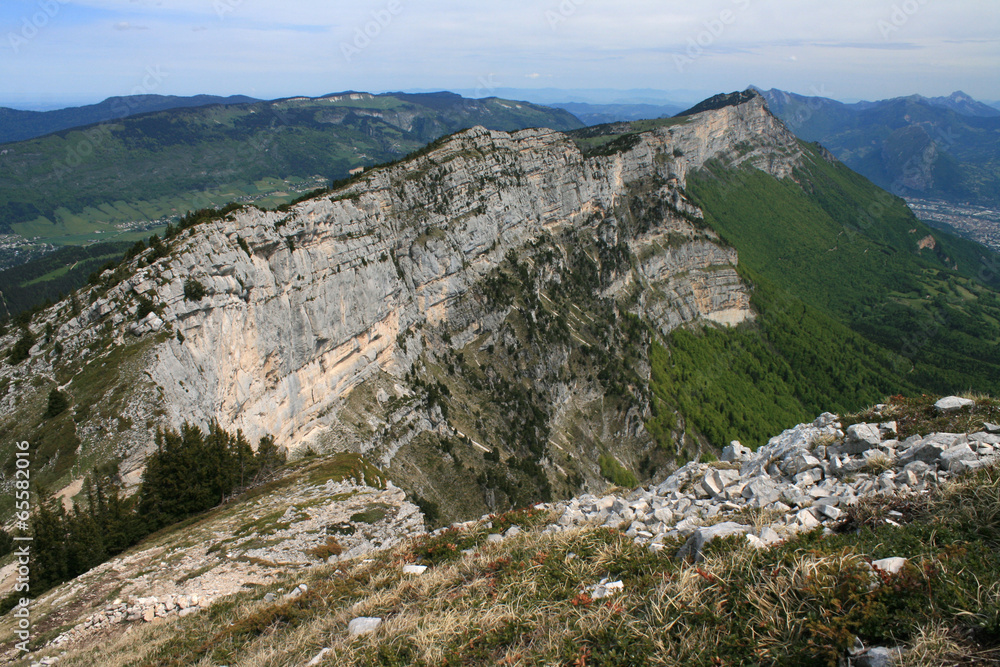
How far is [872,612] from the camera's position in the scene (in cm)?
748

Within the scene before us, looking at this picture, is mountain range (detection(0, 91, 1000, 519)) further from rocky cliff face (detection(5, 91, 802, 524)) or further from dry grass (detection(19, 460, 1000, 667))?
dry grass (detection(19, 460, 1000, 667))

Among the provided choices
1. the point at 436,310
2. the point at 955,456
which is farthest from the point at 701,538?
the point at 436,310

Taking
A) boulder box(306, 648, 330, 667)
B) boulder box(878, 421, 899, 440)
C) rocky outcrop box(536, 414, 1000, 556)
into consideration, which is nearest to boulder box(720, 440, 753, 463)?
rocky outcrop box(536, 414, 1000, 556)

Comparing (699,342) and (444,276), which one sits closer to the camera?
(444,276)

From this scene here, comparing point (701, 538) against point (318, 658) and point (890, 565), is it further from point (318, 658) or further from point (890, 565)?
point (318, 658)

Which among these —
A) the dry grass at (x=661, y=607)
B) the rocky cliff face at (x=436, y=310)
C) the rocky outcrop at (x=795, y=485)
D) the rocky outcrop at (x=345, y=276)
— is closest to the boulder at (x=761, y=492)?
the rocky outcrop at (x=795, y=485)

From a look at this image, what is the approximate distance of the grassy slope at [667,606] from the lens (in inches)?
295

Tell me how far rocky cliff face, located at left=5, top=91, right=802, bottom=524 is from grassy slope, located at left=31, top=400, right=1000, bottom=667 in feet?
95.6

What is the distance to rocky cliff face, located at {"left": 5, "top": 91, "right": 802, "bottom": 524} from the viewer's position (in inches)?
1644

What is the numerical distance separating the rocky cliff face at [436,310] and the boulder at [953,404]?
143 ft

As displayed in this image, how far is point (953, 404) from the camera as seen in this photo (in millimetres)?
17266

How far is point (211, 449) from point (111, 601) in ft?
53.1

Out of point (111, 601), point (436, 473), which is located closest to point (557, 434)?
point (436, 473)

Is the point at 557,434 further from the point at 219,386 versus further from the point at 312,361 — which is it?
the point at 219,386
